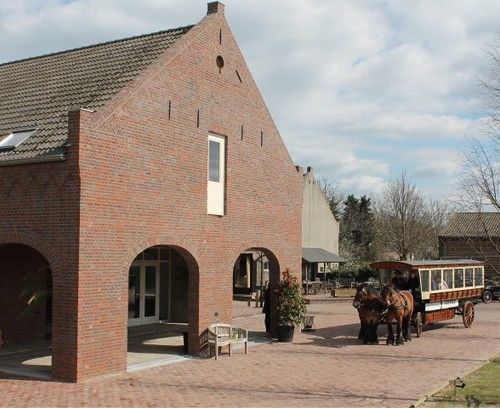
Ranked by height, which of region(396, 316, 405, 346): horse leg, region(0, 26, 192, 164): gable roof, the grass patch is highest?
region(0, 26, 192, 164): gable roof

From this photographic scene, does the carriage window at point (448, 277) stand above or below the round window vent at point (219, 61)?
below

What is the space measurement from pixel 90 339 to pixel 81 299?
34.7 inches

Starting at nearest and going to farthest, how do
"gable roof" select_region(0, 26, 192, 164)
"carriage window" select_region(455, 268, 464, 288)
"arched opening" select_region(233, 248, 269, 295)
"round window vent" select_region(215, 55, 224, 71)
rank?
"gable roof" select_region(0, 26, 192, 164), "round window vent" select_region(215, 55, 224, 71), "carriage window" select_region(455, 268, 464, 288), "arched opening" select_region(233, 248, 269, 295)

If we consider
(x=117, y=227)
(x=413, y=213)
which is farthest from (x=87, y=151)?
(x=413, y=213)

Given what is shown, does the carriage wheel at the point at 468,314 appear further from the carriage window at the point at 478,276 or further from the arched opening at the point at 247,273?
the arched opening at the point at 247,273

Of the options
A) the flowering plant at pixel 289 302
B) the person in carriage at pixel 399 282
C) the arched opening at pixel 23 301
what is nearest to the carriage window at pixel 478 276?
the person in carriage at pixel 399 282

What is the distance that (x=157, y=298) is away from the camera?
22562mm

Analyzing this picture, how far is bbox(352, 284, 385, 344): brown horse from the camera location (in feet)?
60.6

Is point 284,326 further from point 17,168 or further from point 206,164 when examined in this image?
point 17,168

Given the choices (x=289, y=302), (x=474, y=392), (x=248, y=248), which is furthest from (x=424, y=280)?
(x=474, y=392)

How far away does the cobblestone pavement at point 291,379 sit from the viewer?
36.4 feet

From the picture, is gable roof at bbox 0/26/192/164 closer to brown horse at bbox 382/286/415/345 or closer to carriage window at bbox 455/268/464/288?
brown horse at bbox 382/286/415/345

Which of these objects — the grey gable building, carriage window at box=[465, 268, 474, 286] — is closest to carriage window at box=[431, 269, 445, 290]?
carriage window at box=[465, 268, 474, 286]

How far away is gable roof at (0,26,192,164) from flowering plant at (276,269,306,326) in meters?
7.76
